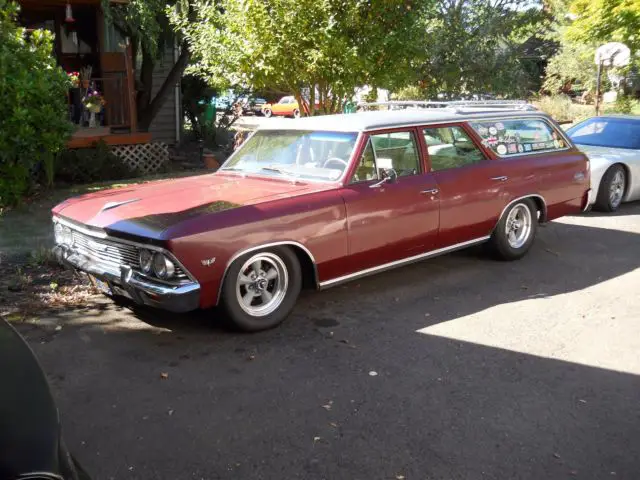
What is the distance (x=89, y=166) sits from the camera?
1112 centimetres

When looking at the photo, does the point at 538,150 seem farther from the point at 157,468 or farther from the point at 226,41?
the point at 157,468

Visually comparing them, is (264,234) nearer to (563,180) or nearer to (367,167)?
(367,167)

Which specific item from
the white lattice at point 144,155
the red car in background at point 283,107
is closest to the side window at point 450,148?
the white lattice at point 144,155

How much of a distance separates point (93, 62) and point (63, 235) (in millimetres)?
10789

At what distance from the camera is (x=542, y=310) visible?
5.53 metres

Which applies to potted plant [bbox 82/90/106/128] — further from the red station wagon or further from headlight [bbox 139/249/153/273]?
headlight [bbox 139/249/153/273]

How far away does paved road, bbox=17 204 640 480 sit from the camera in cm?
329

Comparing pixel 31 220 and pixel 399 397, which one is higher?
pixel 31 220

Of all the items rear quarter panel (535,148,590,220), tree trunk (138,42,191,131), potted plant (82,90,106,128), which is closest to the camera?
rear quarter panel (535,148,590,220)

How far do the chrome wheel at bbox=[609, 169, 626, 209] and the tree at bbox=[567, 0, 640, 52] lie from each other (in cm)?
913

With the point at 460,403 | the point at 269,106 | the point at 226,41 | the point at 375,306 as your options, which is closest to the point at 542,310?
the point at 375,306

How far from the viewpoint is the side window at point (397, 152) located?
5695mm

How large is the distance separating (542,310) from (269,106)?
105 feet

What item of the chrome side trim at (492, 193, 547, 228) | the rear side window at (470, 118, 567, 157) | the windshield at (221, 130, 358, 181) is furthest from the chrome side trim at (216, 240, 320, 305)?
the rear side window at (470, 118, 567, 157)
